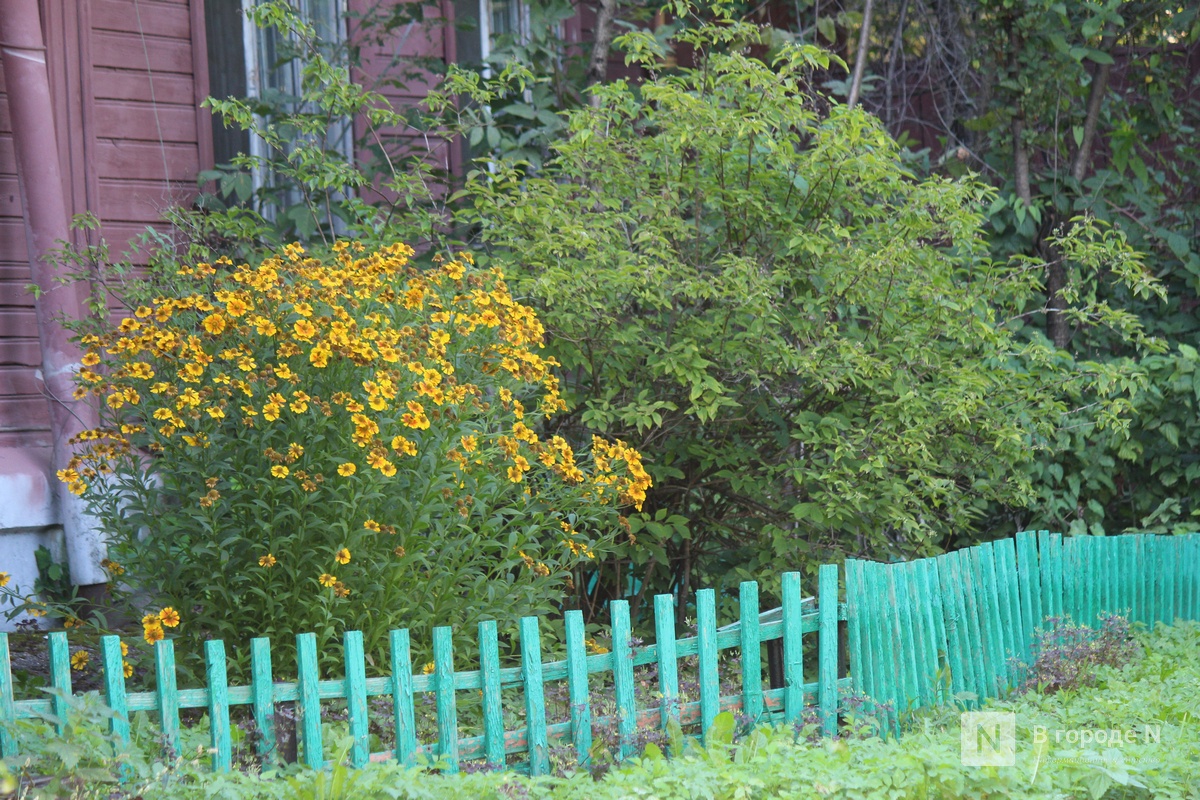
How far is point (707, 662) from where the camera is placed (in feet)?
13.3

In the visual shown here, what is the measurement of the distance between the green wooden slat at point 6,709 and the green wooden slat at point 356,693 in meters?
0.89

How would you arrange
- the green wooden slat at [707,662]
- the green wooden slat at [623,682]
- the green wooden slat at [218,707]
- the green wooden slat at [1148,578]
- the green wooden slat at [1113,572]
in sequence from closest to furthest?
the green wooden slat at [218,707] → the green wooden slat at [623,682] → the green wooden slat at [707,662] → the green wooden slat at [1113,572] → the green wooden slat at [1148,578]

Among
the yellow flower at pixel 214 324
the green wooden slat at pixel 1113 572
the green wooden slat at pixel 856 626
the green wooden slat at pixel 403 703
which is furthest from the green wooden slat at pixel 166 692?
the green wooden slat at pixel 1113 572

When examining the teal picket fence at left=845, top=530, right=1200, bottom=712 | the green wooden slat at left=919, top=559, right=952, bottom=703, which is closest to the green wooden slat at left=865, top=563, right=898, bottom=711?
the teal picket fence at left=845, top=530, right=1200, bottom=712

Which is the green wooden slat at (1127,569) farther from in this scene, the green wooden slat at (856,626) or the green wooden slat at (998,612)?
the green wooden slat at (856,626)

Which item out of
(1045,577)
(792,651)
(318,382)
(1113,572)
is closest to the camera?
(318,382)

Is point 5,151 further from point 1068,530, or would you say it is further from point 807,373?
point 1068,530

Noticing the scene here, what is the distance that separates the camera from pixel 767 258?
5.57 m

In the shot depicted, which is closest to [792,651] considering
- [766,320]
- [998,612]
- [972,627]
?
[972,627]

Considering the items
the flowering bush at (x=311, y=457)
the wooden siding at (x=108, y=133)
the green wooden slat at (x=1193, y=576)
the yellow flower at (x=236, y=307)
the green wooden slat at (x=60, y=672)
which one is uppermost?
the wooden siding at (x=108, y=133)

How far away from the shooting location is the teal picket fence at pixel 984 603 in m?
4.46

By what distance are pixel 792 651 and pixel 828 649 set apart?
0.53 feet

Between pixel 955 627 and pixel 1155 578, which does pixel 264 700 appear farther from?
pixel 1155 578

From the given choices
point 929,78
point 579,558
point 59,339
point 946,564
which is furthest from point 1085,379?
point 59,339
